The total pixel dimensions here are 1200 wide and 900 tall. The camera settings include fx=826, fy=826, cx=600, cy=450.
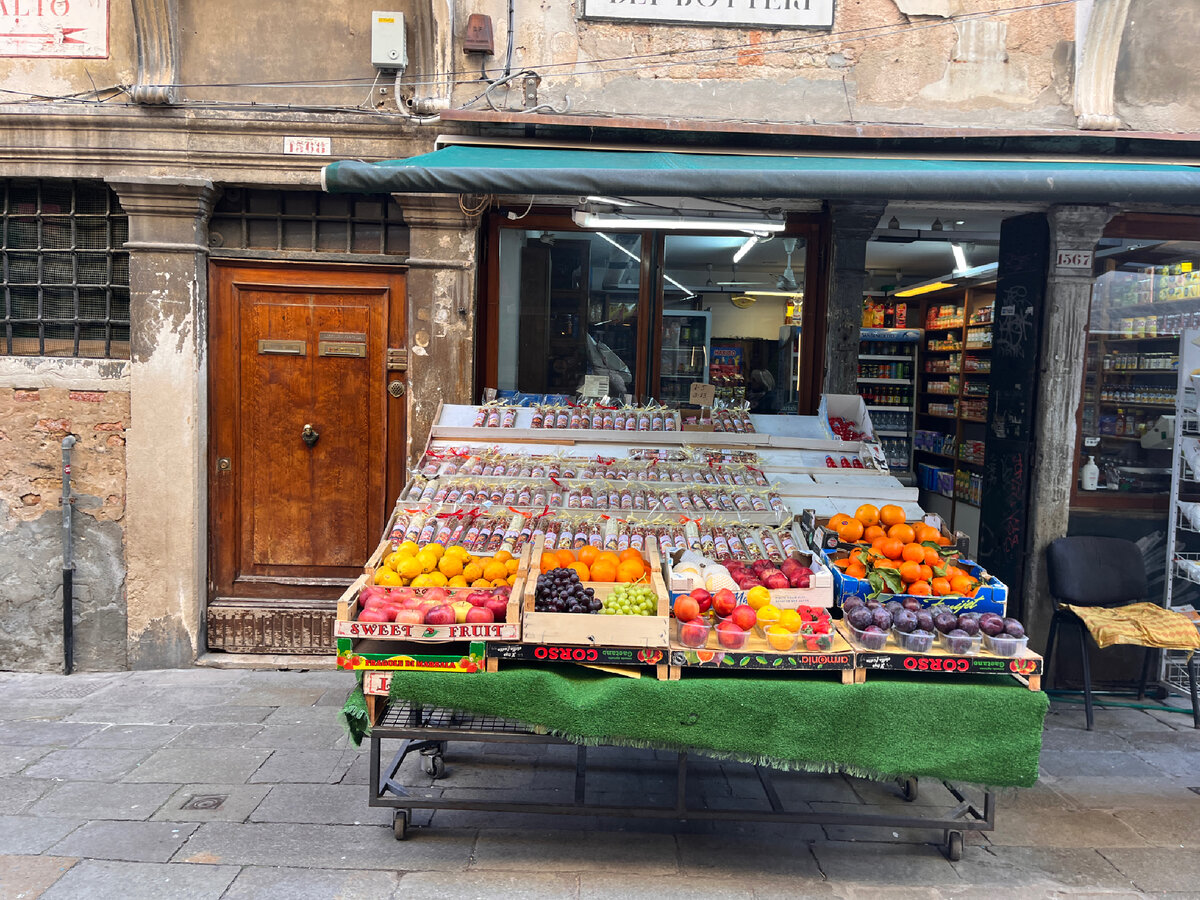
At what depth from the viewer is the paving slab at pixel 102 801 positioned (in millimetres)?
4000

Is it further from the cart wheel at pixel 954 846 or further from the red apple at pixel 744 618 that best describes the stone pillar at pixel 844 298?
the cart wheel at pixel 954 846

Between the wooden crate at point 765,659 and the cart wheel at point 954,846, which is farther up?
the wooden crate at point 765,659

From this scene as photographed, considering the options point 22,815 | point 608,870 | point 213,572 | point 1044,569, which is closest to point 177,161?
point 213,572

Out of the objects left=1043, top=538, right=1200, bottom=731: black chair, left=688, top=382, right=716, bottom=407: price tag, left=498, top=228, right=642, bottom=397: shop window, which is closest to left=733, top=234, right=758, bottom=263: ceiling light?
left=498, top=228, right=642, bottom=397: shop window

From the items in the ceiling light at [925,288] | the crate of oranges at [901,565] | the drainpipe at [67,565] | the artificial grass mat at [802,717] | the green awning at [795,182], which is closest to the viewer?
the artificial grass mat at [802,717]

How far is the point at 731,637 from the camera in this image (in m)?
3.61

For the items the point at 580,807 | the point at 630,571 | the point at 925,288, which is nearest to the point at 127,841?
the point at 580,807

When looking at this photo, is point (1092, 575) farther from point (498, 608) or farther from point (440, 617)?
point (440, 617)

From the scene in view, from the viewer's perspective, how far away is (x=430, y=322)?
5.93 meters

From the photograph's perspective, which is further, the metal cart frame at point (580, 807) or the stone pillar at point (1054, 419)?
the stone pillar at point (1054, 419)

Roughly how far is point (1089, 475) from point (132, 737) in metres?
6.62

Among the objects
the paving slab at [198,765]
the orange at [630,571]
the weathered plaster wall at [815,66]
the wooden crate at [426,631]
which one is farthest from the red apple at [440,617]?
the weathered plaster wall at [815,66]

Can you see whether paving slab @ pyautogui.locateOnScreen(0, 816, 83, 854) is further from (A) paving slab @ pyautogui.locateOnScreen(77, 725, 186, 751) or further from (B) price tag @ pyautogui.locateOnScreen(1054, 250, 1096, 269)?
(B) price tag @ pyautogui.locateOnScreen(1054, 250, 1096, 269)

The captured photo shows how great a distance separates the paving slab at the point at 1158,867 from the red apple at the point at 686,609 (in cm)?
226
